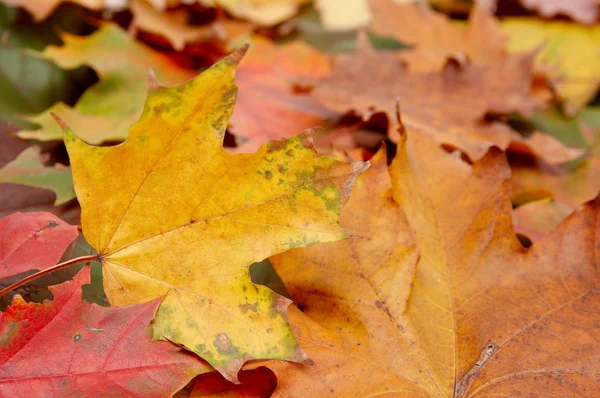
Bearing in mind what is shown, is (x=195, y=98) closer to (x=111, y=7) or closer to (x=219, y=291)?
(x=219, y=291)

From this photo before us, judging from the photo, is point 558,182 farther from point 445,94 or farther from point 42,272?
point 42,272

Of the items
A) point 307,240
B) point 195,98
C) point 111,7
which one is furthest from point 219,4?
point 307,240

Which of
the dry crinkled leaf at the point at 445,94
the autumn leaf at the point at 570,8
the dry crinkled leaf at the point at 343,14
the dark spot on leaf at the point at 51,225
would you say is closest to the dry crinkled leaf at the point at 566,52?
the autumn leaf at the point at 570,8

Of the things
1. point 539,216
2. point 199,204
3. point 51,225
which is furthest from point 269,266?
point 539,216

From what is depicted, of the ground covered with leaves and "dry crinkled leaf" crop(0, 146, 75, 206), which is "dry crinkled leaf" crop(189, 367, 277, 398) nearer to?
the ground covered with leaves

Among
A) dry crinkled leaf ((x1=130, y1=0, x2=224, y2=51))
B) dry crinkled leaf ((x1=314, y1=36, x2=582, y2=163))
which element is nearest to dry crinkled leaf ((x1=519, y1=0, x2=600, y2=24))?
dry crinkled leaf ((x1=314, y1=36, x2=582, y2=163))

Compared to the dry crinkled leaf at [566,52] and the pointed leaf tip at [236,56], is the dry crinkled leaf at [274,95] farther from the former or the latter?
the dry crinkled leaf at [566,52]
